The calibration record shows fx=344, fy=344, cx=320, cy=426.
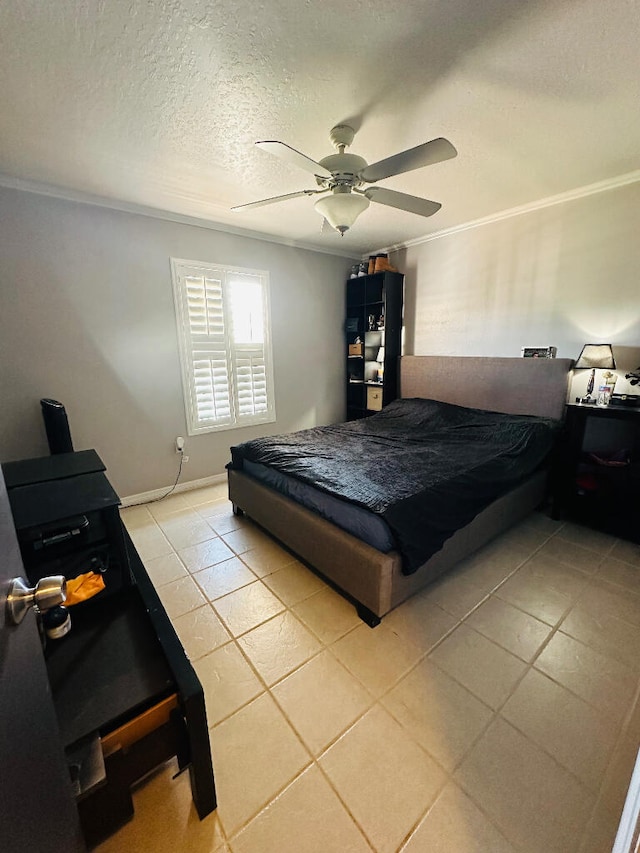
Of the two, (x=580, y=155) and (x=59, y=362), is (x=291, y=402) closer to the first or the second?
(x=59, y=362)

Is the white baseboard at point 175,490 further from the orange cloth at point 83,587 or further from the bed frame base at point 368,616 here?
the bed frame base at point 368,616

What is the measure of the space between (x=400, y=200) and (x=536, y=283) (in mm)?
1786

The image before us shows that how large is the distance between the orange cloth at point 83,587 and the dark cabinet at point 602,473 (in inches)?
120

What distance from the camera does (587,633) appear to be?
5.44 feet

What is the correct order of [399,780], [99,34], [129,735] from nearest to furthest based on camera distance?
1. [129,735]
2. [399,780]
3. [99,34]

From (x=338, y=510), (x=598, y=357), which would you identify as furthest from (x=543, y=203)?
(x=338, y=510)

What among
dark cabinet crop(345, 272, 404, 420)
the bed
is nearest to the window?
the bed

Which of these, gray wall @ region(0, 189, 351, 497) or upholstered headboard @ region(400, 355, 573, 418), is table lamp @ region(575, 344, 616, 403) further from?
gray wall @ region(0, 189, 351, 497)

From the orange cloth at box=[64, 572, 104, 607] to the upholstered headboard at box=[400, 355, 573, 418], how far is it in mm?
3286

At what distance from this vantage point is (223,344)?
345 centimetres

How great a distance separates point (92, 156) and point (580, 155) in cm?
304

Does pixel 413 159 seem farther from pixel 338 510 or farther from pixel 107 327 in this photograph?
pixel 107 327

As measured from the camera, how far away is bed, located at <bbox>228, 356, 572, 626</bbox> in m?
1.68

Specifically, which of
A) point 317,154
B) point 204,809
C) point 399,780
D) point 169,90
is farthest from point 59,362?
point 399,780
